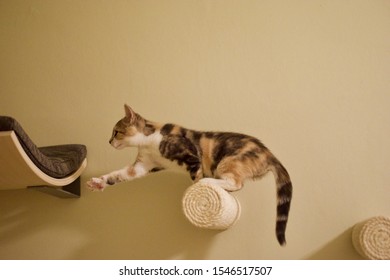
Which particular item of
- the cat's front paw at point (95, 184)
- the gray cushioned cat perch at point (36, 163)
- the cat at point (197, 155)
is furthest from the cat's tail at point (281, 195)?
the gray cushioned cat perch at point (36, 163)

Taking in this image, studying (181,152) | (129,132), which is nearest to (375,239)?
(181,152)

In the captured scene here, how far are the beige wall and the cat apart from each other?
118 mm

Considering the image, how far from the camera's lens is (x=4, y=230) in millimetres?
1325

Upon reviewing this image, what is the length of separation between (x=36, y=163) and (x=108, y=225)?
16.0 inches

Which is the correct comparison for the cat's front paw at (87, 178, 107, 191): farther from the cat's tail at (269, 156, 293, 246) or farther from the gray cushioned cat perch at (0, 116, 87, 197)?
the cat's tail at (269, 156, 293, 246)

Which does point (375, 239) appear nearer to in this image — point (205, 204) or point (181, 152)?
point (205, 204)

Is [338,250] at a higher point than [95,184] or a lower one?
lower

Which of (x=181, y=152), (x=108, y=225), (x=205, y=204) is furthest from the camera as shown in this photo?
(x=108, y=225)

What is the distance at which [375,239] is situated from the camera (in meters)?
1.02

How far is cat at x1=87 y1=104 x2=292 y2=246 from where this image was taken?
1.06 m

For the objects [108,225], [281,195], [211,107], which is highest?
[211,107]

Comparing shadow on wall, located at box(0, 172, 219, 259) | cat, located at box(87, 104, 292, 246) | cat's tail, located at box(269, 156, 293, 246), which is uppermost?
cat, located at box(87, 104, 292, 246)

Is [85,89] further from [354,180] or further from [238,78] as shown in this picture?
[354,180]

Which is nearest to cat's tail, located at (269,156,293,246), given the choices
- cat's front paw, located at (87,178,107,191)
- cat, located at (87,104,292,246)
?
cat, located at (87,104,292,246)
